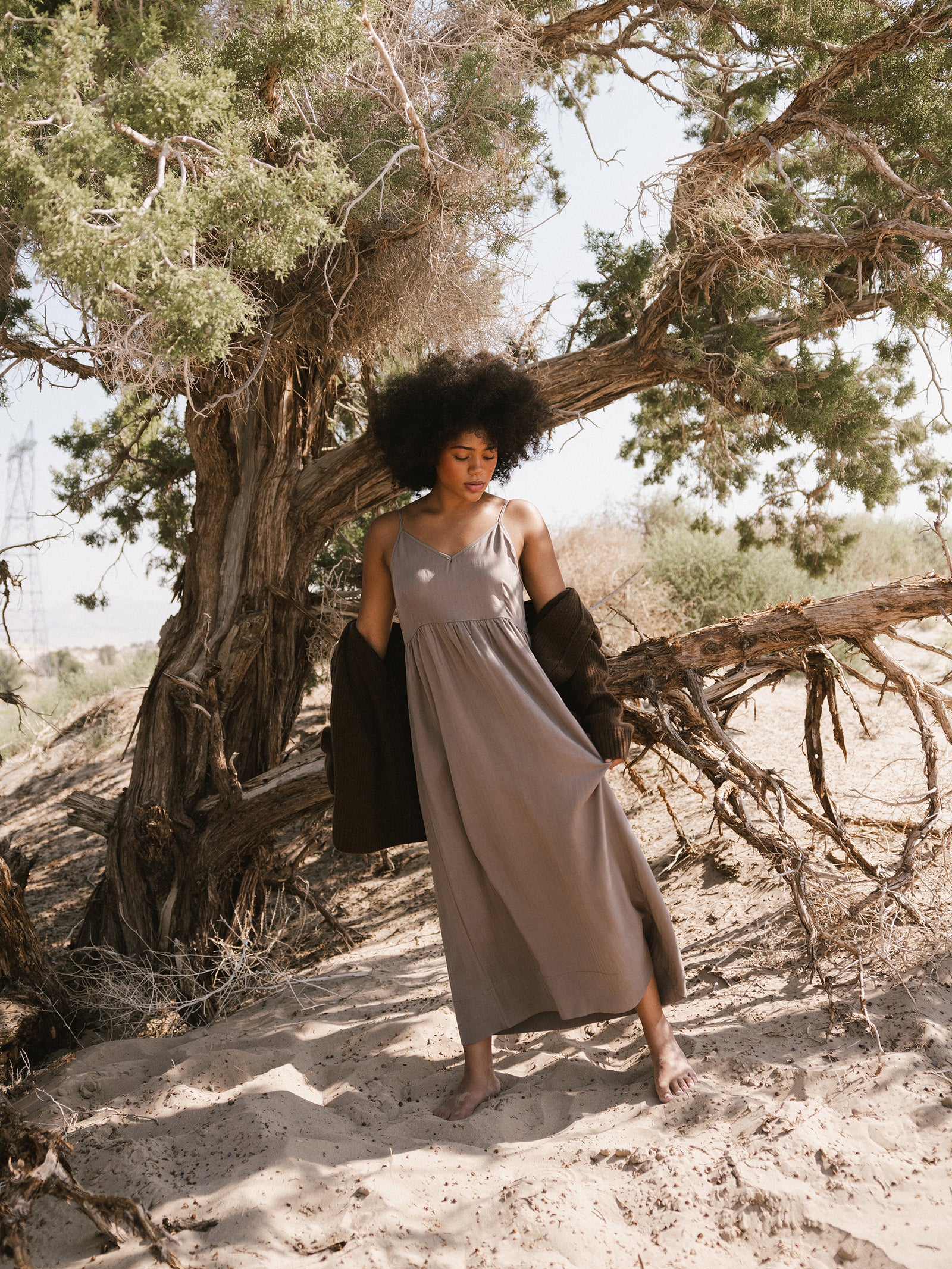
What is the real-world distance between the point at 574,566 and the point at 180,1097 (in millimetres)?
7011

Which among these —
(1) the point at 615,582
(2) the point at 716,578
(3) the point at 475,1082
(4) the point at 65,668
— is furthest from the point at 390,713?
(4) the point at 65,668

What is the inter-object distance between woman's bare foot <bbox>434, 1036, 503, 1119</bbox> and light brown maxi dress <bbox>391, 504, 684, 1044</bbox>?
0.04 metres

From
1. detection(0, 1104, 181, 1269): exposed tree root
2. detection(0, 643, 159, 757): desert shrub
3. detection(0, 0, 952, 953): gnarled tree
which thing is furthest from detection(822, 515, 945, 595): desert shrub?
detection(0, 1104, 181, 1269): exposed tree root

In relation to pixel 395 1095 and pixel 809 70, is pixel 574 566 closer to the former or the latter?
pixel 809 70

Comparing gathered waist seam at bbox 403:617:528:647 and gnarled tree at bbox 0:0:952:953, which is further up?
gnarled tree at bbox 0:0:952:953

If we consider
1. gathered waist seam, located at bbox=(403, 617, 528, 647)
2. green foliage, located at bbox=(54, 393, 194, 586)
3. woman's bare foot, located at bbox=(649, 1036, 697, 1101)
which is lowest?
woman's bare foot, located at bbox=(649, 1036, 697, 1101)

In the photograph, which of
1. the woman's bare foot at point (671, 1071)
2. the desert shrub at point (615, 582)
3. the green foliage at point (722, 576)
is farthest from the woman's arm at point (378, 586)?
the green foliage at point (722, 576)

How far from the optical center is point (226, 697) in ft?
14.1

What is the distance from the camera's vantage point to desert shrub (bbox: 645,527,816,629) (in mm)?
9258

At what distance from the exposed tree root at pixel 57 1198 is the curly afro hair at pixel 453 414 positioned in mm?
2106

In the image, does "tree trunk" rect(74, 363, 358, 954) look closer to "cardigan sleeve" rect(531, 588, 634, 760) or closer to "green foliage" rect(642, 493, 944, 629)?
"cardigan sleeve" rect(531, 588, 634, 760)

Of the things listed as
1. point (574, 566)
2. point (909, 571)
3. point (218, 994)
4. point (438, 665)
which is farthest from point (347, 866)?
point (909, 571)

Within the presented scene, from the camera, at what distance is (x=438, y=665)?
2.76m

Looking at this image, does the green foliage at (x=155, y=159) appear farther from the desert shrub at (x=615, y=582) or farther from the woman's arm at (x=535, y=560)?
the desert shrub at (x=615, y=582)
